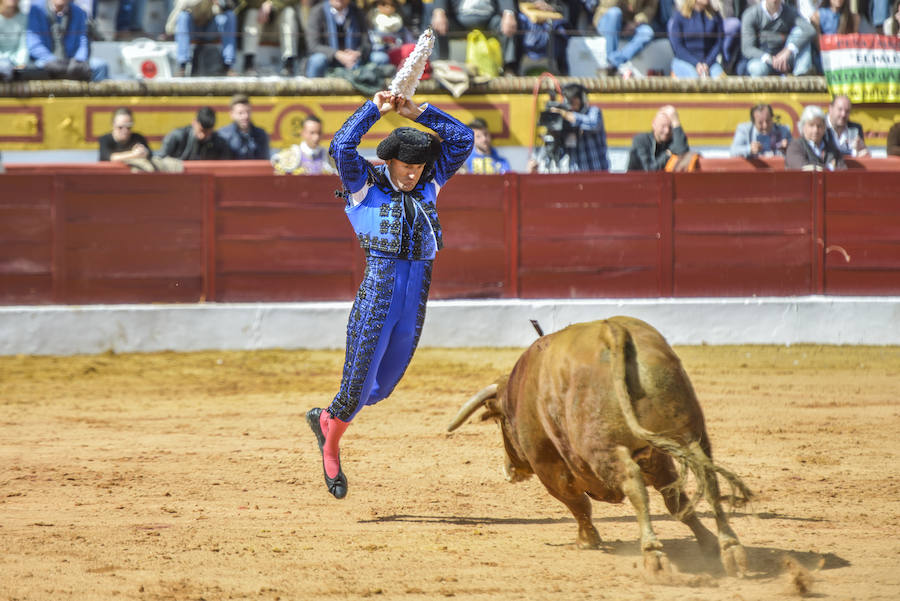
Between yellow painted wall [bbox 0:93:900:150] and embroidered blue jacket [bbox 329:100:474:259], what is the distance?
5.92 m

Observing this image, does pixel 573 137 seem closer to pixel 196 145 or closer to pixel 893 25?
pixel 196 145

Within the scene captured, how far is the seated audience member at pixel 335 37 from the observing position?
10.3 m

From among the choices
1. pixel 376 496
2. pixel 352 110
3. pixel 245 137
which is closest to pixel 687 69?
pixel 352 110

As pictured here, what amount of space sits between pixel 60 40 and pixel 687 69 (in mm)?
5497

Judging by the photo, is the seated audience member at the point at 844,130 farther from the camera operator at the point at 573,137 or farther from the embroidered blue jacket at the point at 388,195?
the embroidered blue jacket at the point at 388,195

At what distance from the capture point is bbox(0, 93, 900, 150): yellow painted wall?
33.7ft

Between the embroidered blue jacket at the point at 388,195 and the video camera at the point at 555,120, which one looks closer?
the embroidered blue jacket at the point at 388,195

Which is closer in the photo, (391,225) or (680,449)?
(680,449)

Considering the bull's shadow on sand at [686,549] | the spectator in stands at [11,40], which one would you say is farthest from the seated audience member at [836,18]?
the bull's shadow on sand at [686,549]

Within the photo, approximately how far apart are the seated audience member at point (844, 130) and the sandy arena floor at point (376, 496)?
241cm

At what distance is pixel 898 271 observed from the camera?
9258 mm

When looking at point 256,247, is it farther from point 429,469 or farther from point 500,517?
point 500,517

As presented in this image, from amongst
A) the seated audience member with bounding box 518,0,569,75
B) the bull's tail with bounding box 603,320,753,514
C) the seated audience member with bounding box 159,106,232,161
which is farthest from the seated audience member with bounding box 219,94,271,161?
the bull's tail with bounding box 603,320,753,514

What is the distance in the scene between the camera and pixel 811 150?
936 cm
